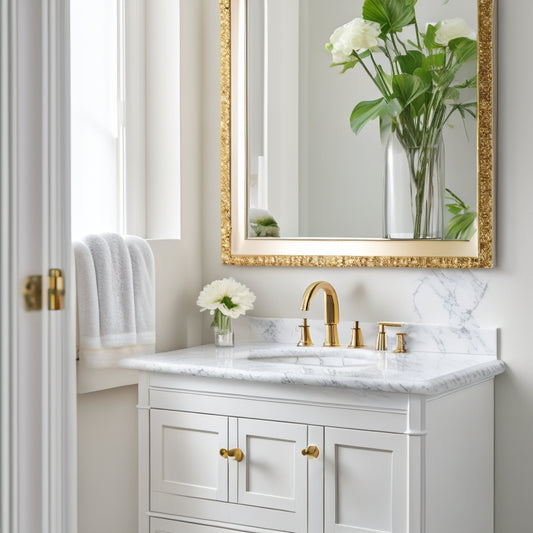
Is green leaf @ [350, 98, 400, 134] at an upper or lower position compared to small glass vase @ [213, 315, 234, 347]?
upper

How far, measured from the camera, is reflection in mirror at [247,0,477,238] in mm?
2244

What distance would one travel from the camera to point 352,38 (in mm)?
2338

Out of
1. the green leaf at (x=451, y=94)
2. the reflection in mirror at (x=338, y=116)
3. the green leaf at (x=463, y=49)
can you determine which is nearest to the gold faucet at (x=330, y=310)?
the reflection in mirror at (x=338, y=116)

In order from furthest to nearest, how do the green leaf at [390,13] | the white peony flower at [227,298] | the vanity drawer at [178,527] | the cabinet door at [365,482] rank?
the white peony flower at [227,298]
the green leaf at [390,13]
the vanity drawer at [178,527]
the cabinet door at [365,482]

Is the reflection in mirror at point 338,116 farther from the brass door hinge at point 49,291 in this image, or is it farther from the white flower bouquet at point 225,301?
the brass door hinge at point 49,291

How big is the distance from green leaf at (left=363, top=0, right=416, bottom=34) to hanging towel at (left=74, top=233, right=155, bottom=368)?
864 millimetres

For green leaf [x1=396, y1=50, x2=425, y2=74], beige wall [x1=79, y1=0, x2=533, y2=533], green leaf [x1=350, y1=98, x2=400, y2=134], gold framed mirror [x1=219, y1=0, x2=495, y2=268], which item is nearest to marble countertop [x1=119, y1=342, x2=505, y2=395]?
beige wall [x1=79, y1=0, x2=533, y2=533]

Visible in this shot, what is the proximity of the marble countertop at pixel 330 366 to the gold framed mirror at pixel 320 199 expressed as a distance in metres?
0.25

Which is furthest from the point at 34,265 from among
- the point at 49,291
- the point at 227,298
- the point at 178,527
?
the point at 227,298

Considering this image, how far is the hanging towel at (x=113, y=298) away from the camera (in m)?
2.14

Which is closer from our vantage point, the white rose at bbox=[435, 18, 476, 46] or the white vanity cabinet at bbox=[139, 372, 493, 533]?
the white vanity cabinet at bbox=[139, 372, 493, 533]

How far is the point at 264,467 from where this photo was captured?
200cm

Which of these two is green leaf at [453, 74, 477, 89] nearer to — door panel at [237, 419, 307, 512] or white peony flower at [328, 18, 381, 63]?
white peony flower at [328, 18, 381, 63]

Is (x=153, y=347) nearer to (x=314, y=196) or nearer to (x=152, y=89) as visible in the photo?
(x=314, y=196)
